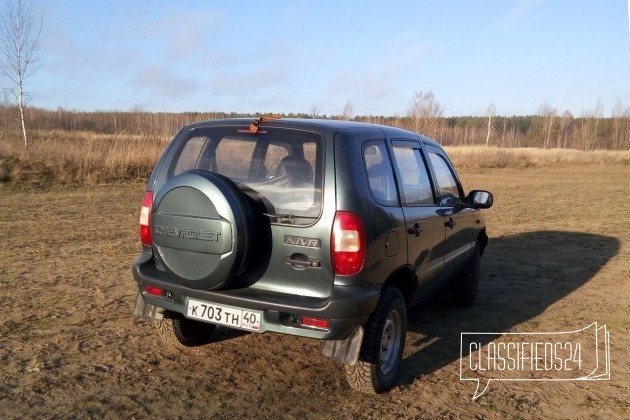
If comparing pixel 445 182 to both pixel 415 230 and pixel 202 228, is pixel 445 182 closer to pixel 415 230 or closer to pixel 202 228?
pixel 415 230

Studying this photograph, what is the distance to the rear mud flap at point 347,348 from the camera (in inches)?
126

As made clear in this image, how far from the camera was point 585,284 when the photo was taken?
666 cm

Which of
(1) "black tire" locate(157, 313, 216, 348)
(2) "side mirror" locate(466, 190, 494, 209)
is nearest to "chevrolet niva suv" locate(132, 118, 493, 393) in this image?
(1) "black tire" locate(157, 313, 216, 348)

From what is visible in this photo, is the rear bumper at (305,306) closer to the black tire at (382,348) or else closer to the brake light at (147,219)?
the black tire at (382,348)

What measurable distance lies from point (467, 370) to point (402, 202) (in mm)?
1407

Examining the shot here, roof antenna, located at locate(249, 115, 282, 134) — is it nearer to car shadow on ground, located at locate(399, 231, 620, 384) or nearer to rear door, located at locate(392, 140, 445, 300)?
rear door, located at locate(392, 140, 445, 300)

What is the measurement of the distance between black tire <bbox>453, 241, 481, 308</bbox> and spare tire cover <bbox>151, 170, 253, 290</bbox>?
3067 millimetres

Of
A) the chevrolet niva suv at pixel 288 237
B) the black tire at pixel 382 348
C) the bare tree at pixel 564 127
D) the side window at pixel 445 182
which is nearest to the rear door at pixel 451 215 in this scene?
the side window at pixel 445 182

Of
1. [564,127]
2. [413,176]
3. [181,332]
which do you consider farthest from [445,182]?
[564,127]

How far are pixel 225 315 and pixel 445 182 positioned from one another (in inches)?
99.9

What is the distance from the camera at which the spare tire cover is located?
3082 mm

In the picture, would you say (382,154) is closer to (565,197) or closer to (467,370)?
(467,370)

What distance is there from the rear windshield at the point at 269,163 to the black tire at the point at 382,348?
0.78m

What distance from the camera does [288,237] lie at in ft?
10.4
